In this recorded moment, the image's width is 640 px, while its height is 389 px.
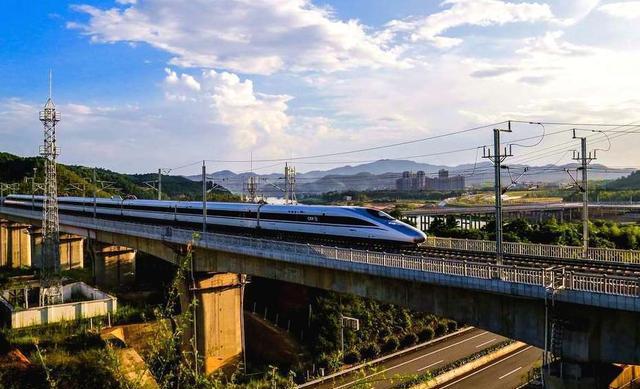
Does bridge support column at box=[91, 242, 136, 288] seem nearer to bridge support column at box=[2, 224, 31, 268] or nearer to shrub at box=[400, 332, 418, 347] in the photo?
bridge support column at box=[2, 224, 31, 268]

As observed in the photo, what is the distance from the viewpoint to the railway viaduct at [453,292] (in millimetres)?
15859

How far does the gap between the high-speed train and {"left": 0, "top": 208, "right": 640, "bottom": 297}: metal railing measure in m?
4.08

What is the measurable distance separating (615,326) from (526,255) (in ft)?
36.0

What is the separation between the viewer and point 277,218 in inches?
1415

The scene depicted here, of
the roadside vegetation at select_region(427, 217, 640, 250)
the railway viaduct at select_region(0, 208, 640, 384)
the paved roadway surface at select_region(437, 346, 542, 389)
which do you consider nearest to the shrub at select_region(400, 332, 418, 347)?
the paved roadway surface at select_region(437, 346, 542, 389)

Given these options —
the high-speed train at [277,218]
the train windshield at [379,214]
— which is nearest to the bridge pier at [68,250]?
the high-speed train at [277,218]

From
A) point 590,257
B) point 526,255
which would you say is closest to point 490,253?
point 526,255

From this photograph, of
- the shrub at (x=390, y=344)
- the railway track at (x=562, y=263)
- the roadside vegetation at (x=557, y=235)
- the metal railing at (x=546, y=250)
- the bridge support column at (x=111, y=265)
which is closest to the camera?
the railway track at (x=562, y=263)

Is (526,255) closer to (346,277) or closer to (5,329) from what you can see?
(346,277)

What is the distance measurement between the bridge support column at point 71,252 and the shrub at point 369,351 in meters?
45.8

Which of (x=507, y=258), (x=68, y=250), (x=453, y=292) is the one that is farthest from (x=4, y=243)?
(x=453, y=292)

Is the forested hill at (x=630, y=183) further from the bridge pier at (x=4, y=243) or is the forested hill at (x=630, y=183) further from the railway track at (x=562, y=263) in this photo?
the bridge pier at (x=4, y=243)

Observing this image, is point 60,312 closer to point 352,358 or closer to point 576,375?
point 352,358

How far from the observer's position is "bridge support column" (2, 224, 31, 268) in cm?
8256
